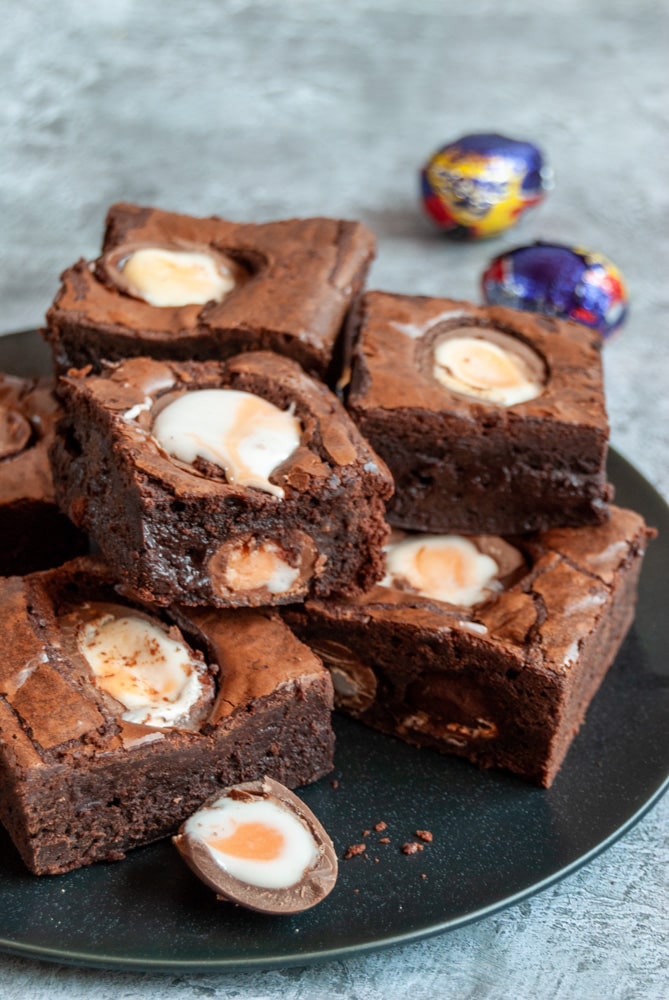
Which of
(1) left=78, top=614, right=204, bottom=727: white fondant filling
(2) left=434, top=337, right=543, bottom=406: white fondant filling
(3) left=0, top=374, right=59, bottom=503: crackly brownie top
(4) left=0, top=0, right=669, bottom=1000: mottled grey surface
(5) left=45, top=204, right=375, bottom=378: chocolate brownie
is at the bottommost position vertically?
(4) left=0, top=0, right=669, bottom=1000: mottled grey surface

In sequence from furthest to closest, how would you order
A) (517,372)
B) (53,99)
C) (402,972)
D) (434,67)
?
1. (434,67)
2. (53,99)
3. (517,372)
4. (402,972)

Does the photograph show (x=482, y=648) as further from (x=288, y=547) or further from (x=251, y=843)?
(x=251, y=843)

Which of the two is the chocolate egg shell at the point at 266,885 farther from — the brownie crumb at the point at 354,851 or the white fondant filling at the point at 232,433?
the white fondant filling at the point at 232,433

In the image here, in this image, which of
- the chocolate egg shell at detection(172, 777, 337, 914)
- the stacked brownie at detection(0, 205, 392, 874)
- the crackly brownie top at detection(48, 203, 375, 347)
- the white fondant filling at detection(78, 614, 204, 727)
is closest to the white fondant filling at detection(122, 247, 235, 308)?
the crackly brownie top at detection(48, 203, 375, 347)

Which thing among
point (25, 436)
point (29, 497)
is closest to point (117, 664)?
point (29, 497)

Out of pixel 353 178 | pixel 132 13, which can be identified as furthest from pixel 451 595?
pixel 132 13

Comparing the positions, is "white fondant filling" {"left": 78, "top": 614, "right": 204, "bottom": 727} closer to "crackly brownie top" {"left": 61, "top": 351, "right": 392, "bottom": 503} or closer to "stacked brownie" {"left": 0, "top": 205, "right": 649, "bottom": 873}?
"stacked brownie" {"left": 0, "top": 205, "right": 649, "bottom": 873}

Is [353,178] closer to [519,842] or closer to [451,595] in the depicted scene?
[451,595]
